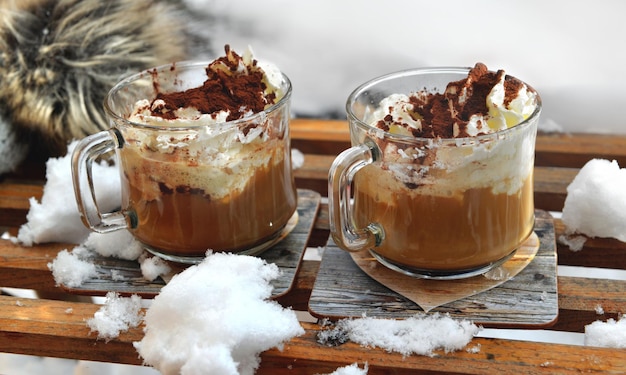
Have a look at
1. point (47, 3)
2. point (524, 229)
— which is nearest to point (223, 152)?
point (524, 229)

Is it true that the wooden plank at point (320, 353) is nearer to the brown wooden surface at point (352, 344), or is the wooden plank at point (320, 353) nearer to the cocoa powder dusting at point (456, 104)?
the brown wooden surface at point (352, 344)

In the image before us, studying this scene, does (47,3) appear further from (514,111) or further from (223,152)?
(514,111)

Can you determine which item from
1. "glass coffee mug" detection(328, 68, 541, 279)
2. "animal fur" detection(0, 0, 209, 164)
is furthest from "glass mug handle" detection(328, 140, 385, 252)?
"animal fur" detection(0, 0, 209, 164)

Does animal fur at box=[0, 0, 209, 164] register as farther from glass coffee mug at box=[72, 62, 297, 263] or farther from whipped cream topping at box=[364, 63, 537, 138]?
whipped cream topping at box=[364, 63, 537, 138]

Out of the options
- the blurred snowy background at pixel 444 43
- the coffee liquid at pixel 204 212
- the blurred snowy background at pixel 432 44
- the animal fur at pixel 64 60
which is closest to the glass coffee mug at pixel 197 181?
the coffee liquid at pixel 204 212

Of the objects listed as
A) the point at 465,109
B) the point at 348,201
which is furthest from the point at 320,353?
the point at 465,109
